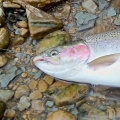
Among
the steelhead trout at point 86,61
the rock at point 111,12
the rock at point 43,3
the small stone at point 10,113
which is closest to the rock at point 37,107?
the small stone at point 10,113

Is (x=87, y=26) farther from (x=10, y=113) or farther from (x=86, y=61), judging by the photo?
(x=10, y=113)

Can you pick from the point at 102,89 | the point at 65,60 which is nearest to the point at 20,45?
the point at 65,60

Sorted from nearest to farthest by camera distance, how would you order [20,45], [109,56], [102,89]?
[109,56], [102,89], [20,45]

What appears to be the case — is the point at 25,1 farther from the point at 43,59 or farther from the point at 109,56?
the point at 109,56

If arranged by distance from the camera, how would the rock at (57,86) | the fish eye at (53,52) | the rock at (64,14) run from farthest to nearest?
the rock at (64,14) → the rock at (57,86) → the fish eye at (53,52)

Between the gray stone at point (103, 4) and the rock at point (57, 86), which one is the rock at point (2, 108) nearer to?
the rock at point (57, 86)

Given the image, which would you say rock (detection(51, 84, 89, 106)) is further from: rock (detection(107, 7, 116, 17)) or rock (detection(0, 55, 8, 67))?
rock (detection(107, 7, 116, 17))
